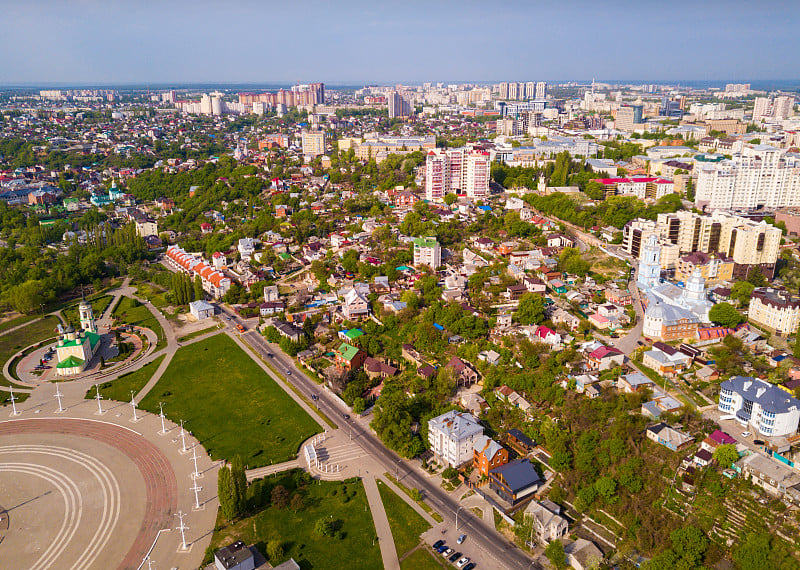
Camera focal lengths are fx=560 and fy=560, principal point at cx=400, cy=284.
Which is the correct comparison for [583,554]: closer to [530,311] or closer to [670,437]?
[670,437]

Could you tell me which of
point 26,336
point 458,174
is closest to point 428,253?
point 458,174

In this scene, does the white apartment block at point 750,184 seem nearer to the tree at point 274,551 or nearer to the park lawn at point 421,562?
the park lawn at point 421,562

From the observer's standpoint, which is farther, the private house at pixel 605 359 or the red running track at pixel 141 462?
the private house at pixel 605 359

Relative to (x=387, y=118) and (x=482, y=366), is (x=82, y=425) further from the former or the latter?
(x=387, y=118)

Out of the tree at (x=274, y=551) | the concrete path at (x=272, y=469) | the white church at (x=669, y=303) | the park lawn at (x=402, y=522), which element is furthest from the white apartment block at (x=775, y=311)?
the tree at (x=274, y=551)

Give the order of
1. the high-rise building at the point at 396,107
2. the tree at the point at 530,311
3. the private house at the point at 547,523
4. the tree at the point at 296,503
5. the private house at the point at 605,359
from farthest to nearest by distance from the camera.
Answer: the high-rise building at the point at 396,107, the tree at the point at 530,311, the private house at the point at 605,359, the tree at the point at 296,503, the private house at the point at 547,523

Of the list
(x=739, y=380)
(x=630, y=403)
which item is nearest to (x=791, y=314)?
(x=739, y=380)

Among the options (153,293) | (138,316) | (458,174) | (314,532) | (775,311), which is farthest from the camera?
(458,174)
